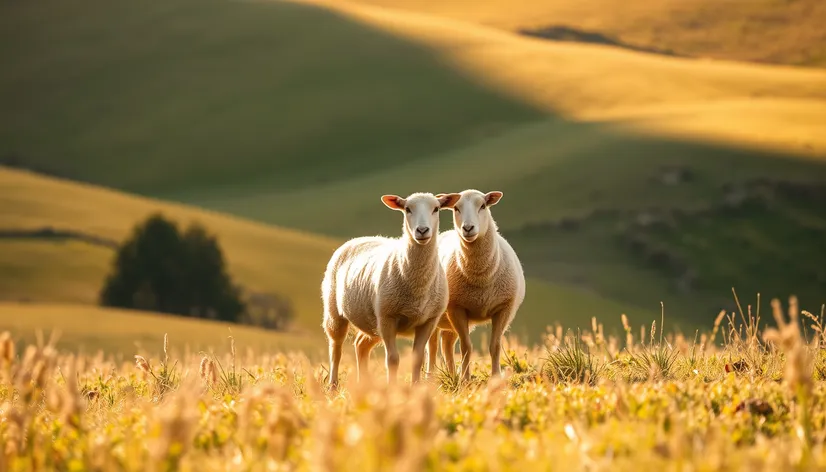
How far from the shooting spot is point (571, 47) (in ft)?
420

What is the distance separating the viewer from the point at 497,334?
10859 mm

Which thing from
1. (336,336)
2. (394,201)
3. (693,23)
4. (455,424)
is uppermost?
(693,23)

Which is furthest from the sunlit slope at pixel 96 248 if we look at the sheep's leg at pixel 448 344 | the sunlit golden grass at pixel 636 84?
the sunlit golden grass at pixel 636 84

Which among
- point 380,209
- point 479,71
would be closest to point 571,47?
point 479,71

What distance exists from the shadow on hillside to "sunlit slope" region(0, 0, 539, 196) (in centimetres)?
4339

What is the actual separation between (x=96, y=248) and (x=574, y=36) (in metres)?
127

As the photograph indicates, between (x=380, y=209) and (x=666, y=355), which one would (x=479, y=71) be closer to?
(x=380, y=209)

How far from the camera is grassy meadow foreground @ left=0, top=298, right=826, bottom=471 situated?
15.5 feet

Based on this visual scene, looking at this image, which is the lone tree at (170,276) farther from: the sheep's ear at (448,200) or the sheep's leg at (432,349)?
the sheep's ear at (448,200)

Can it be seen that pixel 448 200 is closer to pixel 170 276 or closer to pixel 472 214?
pixel 472 214

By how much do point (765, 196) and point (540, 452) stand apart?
62.7 m

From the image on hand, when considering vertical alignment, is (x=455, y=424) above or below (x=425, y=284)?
below

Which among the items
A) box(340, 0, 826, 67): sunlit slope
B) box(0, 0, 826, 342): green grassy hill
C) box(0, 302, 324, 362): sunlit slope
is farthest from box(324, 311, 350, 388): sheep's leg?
box(340, 0, 826, 67): sunlit slope

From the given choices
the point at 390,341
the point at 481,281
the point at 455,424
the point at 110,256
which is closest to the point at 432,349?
→ the point at 481,281
